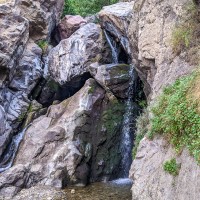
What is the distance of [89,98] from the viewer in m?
16.0

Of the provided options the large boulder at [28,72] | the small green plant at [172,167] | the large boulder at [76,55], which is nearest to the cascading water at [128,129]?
the large boulder at [76,55]

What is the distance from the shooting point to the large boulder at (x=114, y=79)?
16.1 metres

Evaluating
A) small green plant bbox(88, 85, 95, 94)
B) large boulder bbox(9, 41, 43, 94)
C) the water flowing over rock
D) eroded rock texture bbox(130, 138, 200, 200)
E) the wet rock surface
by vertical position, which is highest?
large boulder bbox(9, 41, 43, 94)

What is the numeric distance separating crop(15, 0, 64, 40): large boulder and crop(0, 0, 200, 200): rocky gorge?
0.23 ft

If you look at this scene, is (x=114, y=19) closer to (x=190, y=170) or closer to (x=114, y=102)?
(x=114, y=102)

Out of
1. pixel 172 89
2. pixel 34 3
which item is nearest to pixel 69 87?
pixel 34 3

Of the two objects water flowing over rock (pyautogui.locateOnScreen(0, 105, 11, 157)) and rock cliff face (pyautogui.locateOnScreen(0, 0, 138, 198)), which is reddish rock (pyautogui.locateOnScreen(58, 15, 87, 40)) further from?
water flowing over rock (pyautogui.locateOnScreen(0, 105, 11, 157))

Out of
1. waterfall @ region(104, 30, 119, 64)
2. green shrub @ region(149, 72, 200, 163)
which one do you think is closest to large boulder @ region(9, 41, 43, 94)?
waterfall @ region(104, 30, 119, 64)

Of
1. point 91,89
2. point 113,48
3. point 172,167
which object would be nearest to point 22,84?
point 91,89

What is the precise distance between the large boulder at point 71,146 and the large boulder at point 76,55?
223cm

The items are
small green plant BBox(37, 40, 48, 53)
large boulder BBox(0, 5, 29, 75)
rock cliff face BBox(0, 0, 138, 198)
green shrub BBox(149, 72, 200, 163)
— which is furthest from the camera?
small green plant BBox(37, 40, 48, 53)

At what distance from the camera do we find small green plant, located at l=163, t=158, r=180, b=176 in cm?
719

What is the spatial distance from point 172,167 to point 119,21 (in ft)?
39.6

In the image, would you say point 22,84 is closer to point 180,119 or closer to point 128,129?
point 128,129
